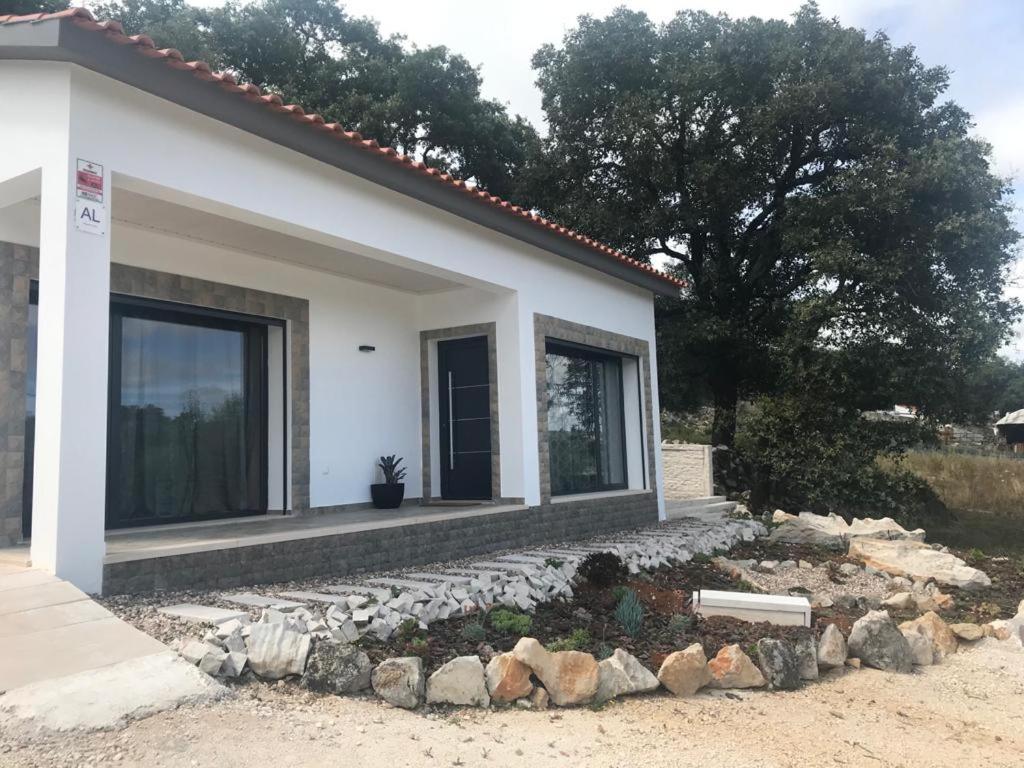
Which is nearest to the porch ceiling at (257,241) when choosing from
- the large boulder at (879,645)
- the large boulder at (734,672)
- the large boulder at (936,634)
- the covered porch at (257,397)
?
the covered porch at (257,397)

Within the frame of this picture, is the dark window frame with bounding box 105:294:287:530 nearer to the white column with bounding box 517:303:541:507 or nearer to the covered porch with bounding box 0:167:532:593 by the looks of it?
the covered porch with bounding box 0:167:532:593

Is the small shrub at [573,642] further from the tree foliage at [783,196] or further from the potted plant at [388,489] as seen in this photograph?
the tree foliage at [783,196]

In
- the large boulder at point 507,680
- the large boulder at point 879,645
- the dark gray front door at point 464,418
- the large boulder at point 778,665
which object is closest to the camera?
the large boulder at point 507,680

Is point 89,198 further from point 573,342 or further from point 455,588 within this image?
point 573,342

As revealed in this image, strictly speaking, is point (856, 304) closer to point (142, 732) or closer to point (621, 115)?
point (621, 115)

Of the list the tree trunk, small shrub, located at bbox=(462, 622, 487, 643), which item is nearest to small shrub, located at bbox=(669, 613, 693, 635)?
small shrub, located at bbox=(462, 622, 487, 643)

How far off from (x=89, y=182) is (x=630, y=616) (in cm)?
466

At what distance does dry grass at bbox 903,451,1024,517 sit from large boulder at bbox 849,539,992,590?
8.66 meters

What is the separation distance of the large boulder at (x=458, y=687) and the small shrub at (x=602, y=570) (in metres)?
3.14

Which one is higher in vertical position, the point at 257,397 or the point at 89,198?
the point at 89,198

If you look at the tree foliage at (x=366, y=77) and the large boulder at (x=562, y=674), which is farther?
the tree foliage at (x=366, y=77)

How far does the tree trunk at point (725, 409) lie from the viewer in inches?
611

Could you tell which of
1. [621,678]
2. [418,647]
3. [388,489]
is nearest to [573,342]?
[388,489]

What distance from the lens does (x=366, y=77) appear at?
17.8 meters
